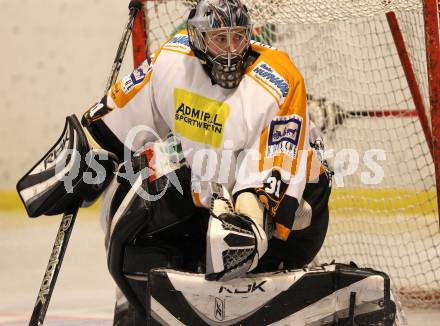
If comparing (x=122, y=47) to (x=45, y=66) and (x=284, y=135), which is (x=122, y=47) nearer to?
(x=284, y=135)

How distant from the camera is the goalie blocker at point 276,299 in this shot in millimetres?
2041

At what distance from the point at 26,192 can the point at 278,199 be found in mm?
712

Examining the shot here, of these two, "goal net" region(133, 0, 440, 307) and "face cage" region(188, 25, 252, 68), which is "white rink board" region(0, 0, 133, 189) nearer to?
"goal net" region(133, 0, 440, 307)

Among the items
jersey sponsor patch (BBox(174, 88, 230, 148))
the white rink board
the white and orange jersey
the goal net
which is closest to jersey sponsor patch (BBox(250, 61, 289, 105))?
the white and orange jersey

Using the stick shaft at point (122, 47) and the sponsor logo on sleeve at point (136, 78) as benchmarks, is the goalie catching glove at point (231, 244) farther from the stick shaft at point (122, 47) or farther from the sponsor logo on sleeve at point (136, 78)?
the stick shaft at point (122, 47)

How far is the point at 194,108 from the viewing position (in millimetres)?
2287

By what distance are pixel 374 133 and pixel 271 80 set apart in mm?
1608

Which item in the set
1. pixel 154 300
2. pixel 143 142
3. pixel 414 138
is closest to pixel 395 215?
pixel 414 138

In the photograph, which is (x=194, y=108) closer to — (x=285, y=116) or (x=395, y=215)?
(x=285, y=116)

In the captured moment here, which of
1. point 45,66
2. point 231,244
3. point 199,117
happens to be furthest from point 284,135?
point 45,66

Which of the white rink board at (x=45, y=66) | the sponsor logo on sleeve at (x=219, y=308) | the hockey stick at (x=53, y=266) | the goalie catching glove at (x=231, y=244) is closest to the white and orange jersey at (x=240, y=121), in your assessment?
the goalie catching glove at (x=231, y=244)

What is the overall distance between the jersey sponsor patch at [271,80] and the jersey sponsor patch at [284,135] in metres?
0.05

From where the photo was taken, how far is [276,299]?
80.8 inches

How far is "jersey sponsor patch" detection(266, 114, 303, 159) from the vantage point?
85.3 inches
